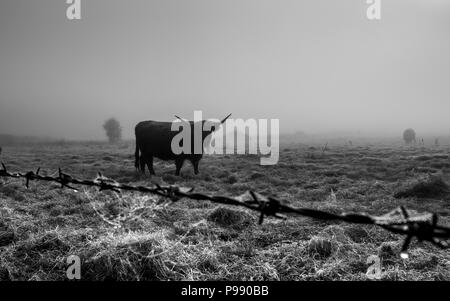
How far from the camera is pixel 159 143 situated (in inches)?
584

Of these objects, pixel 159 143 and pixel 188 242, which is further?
pixel 159 143

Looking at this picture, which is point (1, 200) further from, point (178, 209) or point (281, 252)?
point (281, 252)

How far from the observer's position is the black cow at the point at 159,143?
1441cm

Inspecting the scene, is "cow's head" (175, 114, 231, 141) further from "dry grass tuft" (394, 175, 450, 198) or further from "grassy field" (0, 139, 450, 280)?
"dry grass tuft" (394, 175, 450, 198)

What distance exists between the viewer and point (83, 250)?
413cm

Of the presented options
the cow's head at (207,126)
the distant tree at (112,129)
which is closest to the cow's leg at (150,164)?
the cow's head at (207,126)

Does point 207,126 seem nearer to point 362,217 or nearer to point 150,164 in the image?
point 150,164

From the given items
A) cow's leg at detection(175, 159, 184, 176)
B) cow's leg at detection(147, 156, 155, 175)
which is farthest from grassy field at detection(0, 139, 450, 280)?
cow's leg at detection(147, 156, 155, 175)

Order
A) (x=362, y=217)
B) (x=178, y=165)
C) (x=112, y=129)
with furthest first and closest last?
(x=112, y=129), (x=178, y=165), (x=362, y=217)

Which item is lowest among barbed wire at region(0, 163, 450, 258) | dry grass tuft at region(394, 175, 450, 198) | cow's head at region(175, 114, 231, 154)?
dry grass tuft at region(394, 175, 450, 198)

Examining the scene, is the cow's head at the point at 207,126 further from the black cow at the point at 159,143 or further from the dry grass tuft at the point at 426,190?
the dry grass tuft at the point at 426,190

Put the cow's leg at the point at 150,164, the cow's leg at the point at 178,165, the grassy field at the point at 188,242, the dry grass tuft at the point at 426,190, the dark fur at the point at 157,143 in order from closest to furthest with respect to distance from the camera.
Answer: the grassy field at the point at 188,242 → the dry grass tuft at the point at 426,190 → the cow's leg at the point at 178,165 → the dark fur at the point at 157,143 → the cow's leg at the point at 150,164

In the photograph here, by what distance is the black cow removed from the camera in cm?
1441

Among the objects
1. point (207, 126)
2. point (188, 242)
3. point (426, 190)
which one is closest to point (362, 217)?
point (188, 242)
